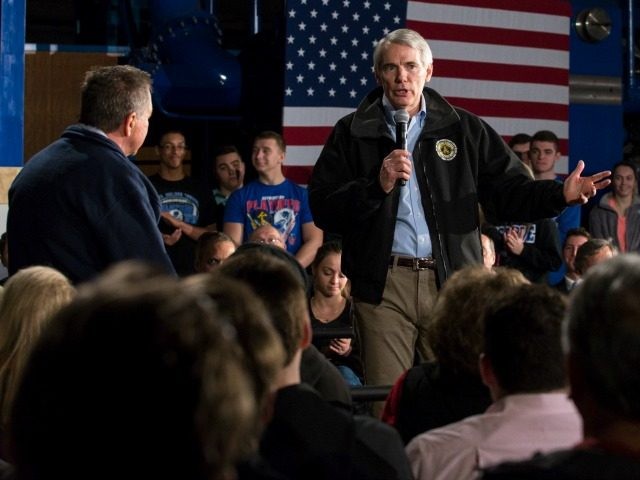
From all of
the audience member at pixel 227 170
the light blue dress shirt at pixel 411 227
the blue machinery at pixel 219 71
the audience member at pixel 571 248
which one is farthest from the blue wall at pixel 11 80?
the audience member at pixel 571 248

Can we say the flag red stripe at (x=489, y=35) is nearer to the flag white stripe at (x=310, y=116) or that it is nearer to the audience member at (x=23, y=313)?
the flag white stripe at (x=310, y=116)

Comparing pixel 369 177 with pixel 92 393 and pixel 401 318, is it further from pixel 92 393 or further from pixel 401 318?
pixel 92 393

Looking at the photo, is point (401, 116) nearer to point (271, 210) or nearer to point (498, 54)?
point (271, 210)

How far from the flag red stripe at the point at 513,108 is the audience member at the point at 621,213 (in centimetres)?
63

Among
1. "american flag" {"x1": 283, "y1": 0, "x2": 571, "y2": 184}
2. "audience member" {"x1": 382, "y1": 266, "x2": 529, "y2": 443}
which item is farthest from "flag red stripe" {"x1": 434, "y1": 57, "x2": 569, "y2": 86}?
"audience member" {"x1": 382, "y1": 266, "x2": 529, "y2": 443}

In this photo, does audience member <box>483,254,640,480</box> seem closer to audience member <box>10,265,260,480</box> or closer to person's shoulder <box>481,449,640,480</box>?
person's shoulder <box>481,449,640,480</box>

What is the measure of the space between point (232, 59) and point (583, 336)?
7.04 meters

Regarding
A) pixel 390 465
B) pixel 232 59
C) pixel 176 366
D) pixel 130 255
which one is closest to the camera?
pixel 176 366

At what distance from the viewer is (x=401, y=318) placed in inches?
166

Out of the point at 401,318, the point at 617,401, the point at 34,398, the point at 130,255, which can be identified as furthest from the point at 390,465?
the point at 401,318

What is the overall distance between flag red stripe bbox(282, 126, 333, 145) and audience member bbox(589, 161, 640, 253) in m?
2.08

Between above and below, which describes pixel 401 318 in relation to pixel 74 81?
below

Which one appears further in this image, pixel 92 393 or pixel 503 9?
pixel 503 9

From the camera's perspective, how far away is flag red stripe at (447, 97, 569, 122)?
8.41 meters
